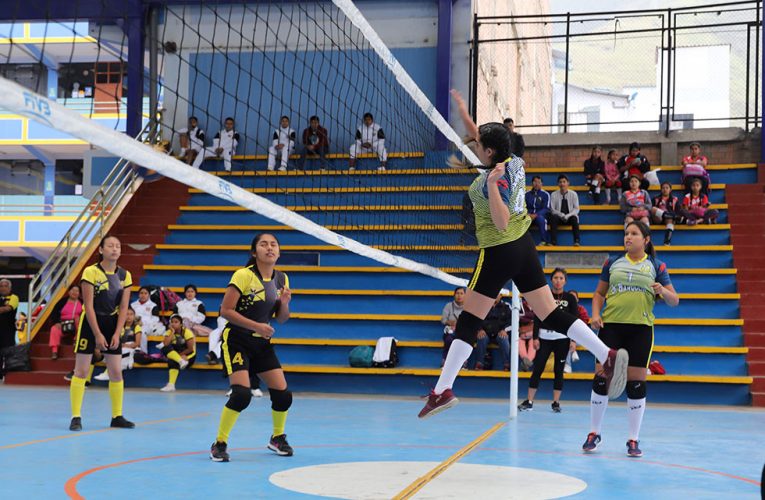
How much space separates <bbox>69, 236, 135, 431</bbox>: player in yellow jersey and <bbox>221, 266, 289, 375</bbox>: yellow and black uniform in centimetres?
202

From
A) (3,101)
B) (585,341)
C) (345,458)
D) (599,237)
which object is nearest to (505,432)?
(345,458)

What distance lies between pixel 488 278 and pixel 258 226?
Answer: 36.4 feet

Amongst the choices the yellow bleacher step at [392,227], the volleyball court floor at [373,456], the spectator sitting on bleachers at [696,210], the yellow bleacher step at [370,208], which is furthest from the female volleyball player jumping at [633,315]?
the spectator sitting on bleachers at [696,210]

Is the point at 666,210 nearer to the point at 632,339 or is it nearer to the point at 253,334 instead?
the point at 632,339

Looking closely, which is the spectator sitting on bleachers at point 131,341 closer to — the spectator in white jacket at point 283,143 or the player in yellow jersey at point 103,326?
the spectator in white jacket at point 283,143

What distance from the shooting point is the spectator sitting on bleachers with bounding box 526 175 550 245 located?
1444 centimetres

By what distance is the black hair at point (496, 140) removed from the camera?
494 centimetres

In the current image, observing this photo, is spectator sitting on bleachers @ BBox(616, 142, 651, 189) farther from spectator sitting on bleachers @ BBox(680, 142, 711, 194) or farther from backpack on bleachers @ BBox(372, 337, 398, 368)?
backpack on bleachers @ BBox(372, 337, 398, 368)

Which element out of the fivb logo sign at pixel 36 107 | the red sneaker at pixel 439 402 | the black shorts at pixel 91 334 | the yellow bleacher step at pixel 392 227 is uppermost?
the yellow bleacher step at pixel 392 227

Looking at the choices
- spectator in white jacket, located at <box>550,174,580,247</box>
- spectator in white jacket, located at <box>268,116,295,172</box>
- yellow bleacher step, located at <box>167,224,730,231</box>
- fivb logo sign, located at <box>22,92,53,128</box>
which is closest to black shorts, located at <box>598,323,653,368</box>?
fivb logo sign, located at <box>22,92,53,128</box>

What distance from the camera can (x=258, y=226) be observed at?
15.8m

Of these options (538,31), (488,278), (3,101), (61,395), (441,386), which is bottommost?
(61,395)

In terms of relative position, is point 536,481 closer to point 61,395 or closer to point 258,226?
point 61,395

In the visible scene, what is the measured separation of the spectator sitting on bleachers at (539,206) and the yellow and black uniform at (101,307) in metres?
8.11
